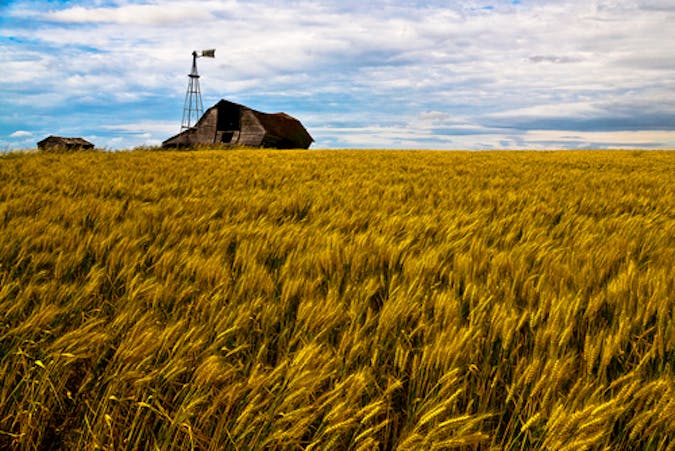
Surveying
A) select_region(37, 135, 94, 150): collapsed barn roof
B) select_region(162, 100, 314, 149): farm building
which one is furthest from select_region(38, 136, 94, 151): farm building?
select_region(162, 100, 314, 149): farm building

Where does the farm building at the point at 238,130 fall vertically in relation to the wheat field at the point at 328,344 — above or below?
above

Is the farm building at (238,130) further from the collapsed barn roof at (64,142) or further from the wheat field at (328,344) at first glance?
the wheat field at (328,344)

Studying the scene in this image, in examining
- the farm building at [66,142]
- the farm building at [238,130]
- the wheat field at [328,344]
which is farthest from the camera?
the farm building at [66,142]

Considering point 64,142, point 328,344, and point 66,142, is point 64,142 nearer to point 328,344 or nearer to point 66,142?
point 66,142

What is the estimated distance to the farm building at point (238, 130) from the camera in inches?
1170

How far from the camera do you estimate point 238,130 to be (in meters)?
31.0

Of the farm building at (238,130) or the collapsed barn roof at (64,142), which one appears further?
the collapsed barn roof at (64,142)

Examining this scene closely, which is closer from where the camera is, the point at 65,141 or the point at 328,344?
the point at 328,344

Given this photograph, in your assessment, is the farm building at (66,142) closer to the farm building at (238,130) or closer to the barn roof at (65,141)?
the barn roof at (65,141)

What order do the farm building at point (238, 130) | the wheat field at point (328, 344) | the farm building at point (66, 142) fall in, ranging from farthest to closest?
the farm building at point (66, 142), the farm building at point (238, 130), the wheat field at point (328, 344)

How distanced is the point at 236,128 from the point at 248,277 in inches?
1246

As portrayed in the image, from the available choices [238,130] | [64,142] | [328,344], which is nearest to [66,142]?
[64,142]

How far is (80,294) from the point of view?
1.58 m

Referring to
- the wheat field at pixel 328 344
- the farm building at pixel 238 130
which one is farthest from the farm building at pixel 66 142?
the wheat field at pixel 328 344
